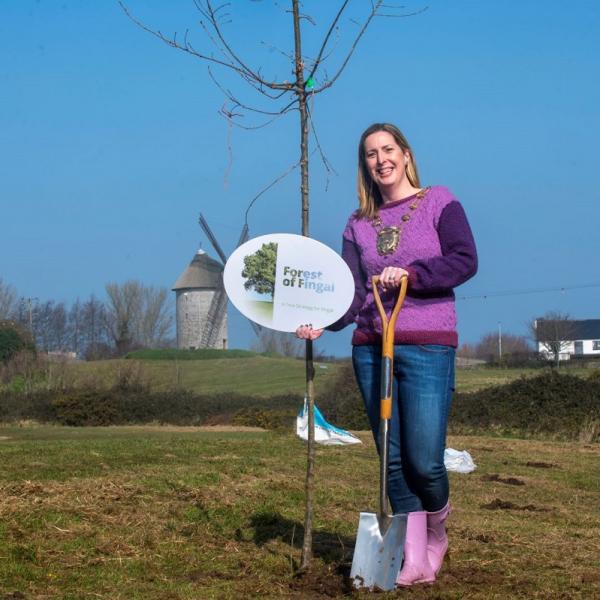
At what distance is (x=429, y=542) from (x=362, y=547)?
0.47 metres

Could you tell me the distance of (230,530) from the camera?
21.1 ft

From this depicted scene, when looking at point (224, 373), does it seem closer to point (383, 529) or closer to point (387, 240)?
point (387, 240)

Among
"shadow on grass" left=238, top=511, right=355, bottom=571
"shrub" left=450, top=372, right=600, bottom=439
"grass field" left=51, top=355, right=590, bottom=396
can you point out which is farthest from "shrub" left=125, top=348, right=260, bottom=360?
"shadow on grass" left=238, top=511, right=355, bottom=571

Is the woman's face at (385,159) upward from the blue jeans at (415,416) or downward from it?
upward

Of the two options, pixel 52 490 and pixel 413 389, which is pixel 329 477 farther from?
pixel 413 389

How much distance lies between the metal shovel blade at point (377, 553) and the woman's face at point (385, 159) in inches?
62.5

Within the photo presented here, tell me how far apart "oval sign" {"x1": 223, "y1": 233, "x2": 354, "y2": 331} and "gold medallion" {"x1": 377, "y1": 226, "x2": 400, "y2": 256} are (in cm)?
23

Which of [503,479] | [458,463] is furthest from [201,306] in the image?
[503,479]

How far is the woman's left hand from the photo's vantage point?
15.5 feet

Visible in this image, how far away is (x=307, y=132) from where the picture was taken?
547 centimetres

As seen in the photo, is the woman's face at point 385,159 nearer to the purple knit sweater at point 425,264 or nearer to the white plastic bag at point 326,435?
the purple knit sweater at point 425,264

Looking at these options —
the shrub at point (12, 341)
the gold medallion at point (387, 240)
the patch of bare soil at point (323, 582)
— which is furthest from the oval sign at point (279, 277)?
the shrub at point (12, 341)

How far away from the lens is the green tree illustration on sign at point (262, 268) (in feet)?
17.1

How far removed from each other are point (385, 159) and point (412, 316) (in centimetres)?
78
